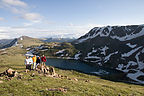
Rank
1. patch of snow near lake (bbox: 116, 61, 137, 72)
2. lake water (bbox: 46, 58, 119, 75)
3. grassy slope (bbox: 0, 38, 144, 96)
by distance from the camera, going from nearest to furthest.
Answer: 1. grassy slope (bbox: 0, 38, 144, 96)
2. lake water (bbox: 46, 58, 119, 75)
3. patch of snow near lake (bbox: 116, 61, 137, 72)

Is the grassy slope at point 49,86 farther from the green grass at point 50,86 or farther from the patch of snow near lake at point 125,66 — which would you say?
the patch of snow near lake at point 125,66

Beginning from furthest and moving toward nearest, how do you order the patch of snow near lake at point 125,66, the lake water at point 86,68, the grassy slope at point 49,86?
1. the patch of snow near lake at point 125,66
2. the lake water at point 86,68
3. the grassy slope at point 49,86

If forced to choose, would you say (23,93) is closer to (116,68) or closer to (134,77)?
(134,77)

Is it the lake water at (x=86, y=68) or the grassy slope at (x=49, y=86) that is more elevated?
the grassy slope at (x=49, y=86)

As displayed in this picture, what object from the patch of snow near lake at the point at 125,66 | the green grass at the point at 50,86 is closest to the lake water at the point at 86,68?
the patch of snow near lake at the point at 125,66

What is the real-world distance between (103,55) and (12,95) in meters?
164

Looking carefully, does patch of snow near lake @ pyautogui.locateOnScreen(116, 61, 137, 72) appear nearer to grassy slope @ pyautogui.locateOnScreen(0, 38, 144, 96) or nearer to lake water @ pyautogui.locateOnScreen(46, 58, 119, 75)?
lake water @ pyautogui.locateOnScreen(46, 58, 119, 75)

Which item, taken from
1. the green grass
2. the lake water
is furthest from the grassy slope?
the lake water

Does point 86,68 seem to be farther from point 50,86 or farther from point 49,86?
point 49,86

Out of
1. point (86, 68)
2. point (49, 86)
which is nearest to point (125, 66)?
point (86, 68)

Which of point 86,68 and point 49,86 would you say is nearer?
point 49,86

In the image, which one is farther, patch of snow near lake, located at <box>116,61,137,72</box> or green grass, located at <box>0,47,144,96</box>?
patch of snow near lake, located at <box>116,61,137,72</box>

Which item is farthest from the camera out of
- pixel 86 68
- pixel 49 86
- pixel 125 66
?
pixel 86 68

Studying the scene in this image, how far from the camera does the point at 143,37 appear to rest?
154000 mm
